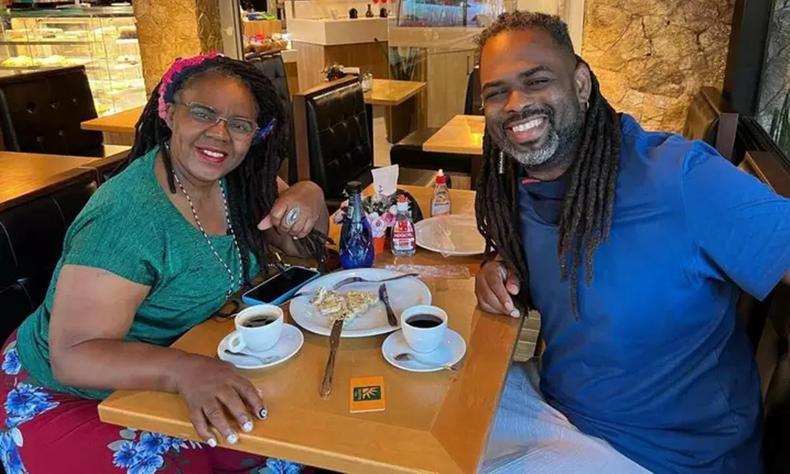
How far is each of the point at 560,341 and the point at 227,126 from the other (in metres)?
0.86

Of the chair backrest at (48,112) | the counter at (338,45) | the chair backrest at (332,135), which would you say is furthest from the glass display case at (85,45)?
the counter at (338,45)

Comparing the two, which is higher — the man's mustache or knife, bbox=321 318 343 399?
the man's mustache

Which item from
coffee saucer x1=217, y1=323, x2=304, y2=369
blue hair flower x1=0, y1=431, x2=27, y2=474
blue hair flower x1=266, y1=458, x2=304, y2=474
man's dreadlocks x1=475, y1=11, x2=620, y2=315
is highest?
man's dreadlocks x1=475, y1=11, x2=620, y2=315

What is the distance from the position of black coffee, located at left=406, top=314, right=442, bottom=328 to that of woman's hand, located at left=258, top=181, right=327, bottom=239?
1.70 ft

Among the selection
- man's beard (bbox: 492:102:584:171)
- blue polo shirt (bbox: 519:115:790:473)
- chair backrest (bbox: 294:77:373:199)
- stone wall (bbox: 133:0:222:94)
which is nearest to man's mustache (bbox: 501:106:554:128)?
man's beard (bbox: 492:102:584:171)

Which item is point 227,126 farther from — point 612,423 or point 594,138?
point 612,423

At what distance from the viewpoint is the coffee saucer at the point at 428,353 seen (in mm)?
1186

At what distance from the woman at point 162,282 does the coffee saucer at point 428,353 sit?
26 cm

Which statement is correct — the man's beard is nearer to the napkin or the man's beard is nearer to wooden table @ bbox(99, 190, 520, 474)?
wooden table @ bbox(99, 190, 520, 474)

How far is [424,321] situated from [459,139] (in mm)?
2075

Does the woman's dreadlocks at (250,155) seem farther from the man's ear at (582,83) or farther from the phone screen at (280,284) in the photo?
the man's ear at (582,83)

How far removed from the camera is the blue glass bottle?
5.35ft

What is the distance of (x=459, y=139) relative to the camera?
3205 mm

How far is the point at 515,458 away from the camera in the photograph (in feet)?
4.27
